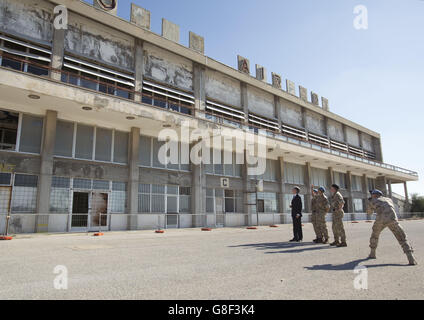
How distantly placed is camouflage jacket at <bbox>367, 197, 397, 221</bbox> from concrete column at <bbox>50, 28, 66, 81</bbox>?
1734cm

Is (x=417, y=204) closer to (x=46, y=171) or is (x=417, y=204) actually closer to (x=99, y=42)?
(x=99, y=42)

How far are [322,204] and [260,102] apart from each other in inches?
848

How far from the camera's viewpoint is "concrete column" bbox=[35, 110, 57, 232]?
605 inches

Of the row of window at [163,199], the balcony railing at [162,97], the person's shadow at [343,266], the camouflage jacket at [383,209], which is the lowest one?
the person's shadow at [343,266]

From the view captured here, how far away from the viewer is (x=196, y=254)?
25.2ft

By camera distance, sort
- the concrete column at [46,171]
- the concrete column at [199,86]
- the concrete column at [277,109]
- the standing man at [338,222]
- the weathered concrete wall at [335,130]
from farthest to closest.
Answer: the weathered concrete wall at [335,130]
the concrete column at [277,109]
the concrete column at [199,86]
the concrete column at [46,171]
the standing man at [338,222]

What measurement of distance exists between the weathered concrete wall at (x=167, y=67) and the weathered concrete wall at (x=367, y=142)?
35.1m

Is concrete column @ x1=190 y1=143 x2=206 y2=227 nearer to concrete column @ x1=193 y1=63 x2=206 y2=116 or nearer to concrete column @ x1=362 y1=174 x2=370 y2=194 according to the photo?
concrete column @ x1=193 y1=63 x2=206 y2=116

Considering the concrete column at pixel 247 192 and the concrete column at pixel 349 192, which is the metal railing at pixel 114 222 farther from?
the concrete column at pixel 349 192

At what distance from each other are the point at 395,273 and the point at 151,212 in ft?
54.3

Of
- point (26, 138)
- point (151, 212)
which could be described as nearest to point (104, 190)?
point (151, 212)

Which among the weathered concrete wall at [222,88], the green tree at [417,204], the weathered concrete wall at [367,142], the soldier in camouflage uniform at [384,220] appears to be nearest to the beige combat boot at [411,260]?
the soldier in camouflage uniform at [384,220]

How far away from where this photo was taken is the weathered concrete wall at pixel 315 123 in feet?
120
